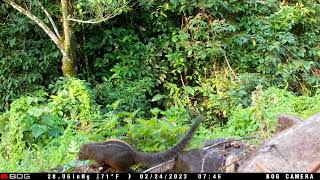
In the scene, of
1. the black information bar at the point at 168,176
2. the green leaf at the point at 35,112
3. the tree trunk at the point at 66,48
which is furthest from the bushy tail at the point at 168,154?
the tree trunk at the point at 66,48

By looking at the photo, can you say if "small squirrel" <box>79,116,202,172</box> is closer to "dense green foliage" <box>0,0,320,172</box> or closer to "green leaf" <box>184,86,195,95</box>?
"dense green foliage" <box>0,0,320,172</box>

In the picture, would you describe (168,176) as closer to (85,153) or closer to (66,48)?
(85,153)

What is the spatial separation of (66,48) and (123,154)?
12.7 ft

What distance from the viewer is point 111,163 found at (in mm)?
2695

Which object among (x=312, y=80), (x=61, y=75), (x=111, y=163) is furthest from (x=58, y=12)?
(x=111, y=163)

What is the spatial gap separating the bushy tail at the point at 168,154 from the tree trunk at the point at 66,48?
3820 millimetres

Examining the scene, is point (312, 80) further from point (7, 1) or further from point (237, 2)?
point (7, 1)

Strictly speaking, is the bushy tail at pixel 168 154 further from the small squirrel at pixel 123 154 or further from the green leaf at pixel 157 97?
the green leaf at pixel 157 97

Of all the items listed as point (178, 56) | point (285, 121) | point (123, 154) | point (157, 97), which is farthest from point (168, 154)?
point (178, 56)

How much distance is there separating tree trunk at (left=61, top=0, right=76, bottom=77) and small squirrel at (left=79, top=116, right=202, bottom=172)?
3694 millimetres

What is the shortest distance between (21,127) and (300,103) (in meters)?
3.08

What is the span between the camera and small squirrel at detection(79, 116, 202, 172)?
2680 millimetres

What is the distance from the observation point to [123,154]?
2.70 meters

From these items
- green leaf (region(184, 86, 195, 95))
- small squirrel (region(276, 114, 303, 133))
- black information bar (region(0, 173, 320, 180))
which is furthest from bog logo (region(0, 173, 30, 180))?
green leaf (region(184, 86, 195, 95))
